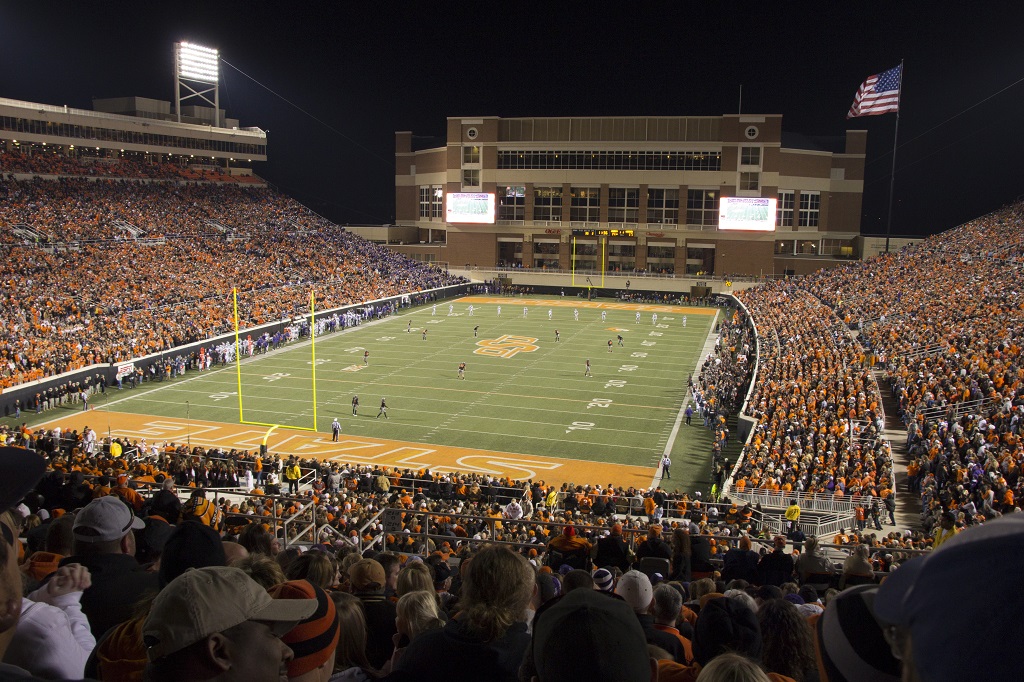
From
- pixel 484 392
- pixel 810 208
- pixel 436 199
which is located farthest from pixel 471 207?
pixel 484 392

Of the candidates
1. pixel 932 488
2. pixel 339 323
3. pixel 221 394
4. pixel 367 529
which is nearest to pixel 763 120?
pixel 339 323

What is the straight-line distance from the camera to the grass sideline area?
26812mm

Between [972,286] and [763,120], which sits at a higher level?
[763,120]

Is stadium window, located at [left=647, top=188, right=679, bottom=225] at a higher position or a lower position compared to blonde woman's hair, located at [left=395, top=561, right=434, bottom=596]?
higher

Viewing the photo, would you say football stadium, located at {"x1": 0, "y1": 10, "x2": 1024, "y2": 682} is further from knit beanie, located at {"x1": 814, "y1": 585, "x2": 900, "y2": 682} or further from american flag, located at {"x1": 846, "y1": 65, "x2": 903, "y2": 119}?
american flag, located at {"x1": 846, "y1": 65, "x2": 903, "y2": 119}

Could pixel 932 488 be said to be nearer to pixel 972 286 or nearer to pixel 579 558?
pixel 579 558

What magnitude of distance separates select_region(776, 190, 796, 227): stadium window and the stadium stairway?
47.8m

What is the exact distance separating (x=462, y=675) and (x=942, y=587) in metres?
2.21

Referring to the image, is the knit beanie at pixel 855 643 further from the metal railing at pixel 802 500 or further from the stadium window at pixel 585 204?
the stadium window at pixel 585 204

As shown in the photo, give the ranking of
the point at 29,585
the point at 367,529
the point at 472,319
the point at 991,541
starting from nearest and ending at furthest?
the point at 991,541, the point at 29,585, the point at 367,529, the point at 472,319

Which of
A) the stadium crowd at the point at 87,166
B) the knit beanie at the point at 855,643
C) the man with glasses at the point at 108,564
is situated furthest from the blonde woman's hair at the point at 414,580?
the stadium crowd at the point at 87,166

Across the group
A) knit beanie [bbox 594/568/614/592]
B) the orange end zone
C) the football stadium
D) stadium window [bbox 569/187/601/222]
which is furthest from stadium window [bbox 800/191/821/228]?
knit beanie [bbox 594/568/614/592]

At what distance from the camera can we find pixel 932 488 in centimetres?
1662

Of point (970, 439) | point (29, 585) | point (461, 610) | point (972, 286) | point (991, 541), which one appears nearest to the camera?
point (991, 541)
